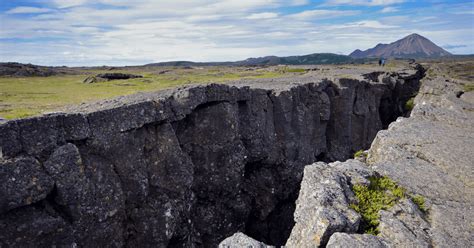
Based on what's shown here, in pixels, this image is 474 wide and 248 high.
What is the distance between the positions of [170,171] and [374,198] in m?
11.7

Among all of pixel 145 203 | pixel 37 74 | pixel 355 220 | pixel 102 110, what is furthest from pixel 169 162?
pixel 37 74

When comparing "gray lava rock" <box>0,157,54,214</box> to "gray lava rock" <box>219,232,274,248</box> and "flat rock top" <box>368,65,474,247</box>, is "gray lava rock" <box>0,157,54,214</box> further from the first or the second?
"flat rock top" <box>368,65,474,247</box>

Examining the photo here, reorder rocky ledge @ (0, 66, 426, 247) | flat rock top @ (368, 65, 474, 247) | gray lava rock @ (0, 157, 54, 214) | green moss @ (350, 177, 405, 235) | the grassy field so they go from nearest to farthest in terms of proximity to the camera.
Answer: green moss @ (350, 177, 405, 235) → flat rock top @ (368, 65, 474, 247) → gray lava rock @ (0, 157, 54, 214) → rocky ledge @ (0, 66, 426, 247) → the grassy field

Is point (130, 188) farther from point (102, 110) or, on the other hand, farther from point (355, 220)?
point (355, 220)

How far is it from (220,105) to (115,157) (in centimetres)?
841

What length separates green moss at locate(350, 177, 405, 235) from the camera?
11.5m

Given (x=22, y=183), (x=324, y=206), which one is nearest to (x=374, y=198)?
(x=324, y=206)

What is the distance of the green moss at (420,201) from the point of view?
12.5 meters

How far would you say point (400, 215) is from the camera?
11.8 m

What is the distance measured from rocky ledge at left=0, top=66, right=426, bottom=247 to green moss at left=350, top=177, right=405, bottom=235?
53 centimetres

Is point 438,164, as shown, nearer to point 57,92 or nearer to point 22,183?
point 22,183

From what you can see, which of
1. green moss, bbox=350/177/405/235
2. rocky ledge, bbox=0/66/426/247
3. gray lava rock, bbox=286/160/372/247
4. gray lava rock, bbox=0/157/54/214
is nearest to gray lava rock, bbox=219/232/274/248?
rocky ledge, bbox=0/66/426/247

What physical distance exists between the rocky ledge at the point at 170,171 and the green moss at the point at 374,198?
53cm

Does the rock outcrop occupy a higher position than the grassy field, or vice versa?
the grassy field
